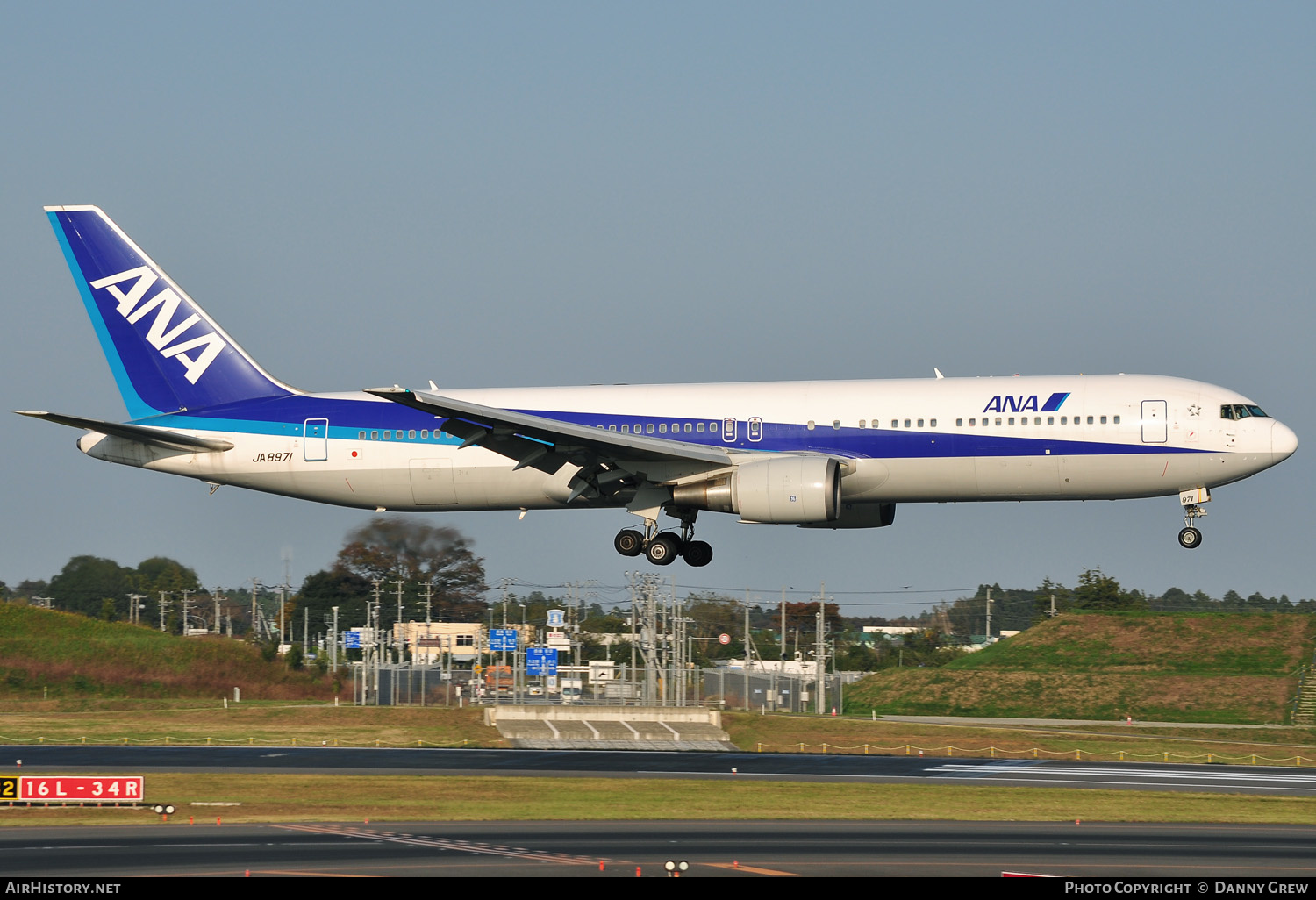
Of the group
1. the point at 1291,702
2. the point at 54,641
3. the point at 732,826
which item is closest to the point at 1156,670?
the point at 1291,702

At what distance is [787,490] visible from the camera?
39.2 meters

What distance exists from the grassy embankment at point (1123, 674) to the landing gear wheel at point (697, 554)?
35565 mm

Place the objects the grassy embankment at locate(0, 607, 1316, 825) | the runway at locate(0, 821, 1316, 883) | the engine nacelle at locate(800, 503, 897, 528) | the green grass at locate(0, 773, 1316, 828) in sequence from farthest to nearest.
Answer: the engine nacelle at locate(800, 503, 897, 528)
the grassy embankment at locate(0, 607, 1316, 825)
the green grass at locate(0, 773, 1316, 828)
the runway at locate(0, 821, 1316, 883)

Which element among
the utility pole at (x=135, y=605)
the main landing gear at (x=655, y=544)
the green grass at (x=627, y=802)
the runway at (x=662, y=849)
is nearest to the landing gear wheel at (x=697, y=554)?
the main landing gear at (x=655, y=544)

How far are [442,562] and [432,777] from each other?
41.8 metres

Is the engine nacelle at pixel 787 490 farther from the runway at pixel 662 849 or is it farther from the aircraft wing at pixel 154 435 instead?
the aircraft wing at pixel 154 435

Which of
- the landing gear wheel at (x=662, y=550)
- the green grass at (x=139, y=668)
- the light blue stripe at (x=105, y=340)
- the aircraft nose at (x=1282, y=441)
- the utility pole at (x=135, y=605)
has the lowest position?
the green grass at (x=139, y=668)

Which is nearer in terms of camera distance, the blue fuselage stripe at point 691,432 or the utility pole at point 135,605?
the blue fuselage stripe at point 691,432

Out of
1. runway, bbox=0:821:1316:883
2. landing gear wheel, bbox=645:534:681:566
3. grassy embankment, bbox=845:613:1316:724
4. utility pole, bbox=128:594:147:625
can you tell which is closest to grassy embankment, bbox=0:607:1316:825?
grassy embankment, bbox=845:613:1316:724

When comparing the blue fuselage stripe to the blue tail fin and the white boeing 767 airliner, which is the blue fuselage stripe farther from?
the blue tail fin

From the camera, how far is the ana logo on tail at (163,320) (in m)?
48.1

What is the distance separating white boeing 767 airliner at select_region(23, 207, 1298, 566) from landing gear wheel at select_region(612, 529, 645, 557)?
6 centimetres

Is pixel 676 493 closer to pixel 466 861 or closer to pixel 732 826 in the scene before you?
pixel 732 826

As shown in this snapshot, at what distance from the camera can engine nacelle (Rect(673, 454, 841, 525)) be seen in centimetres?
3897
